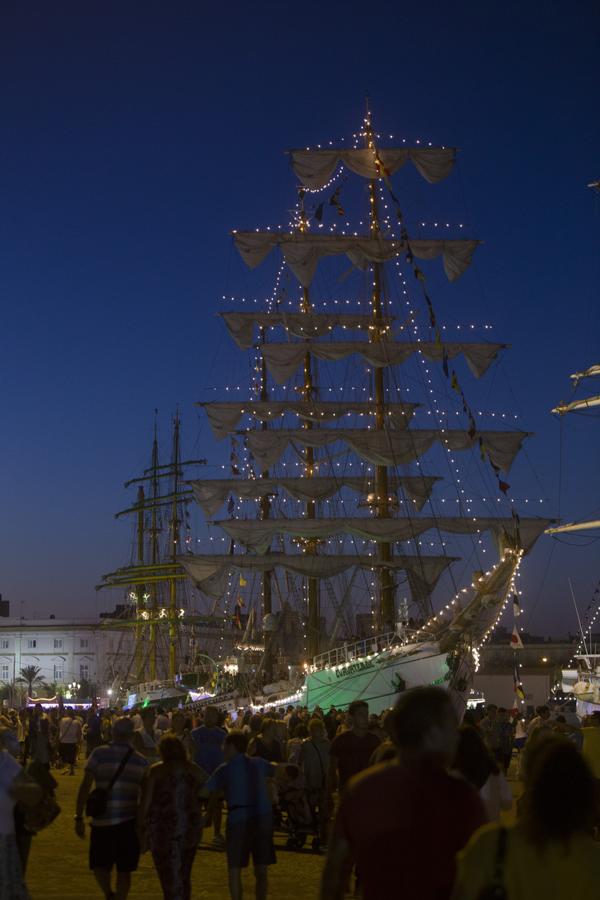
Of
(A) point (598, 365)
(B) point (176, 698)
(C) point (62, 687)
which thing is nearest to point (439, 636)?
(A) point (598, 365)

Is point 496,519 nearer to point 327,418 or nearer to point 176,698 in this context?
point 327,418

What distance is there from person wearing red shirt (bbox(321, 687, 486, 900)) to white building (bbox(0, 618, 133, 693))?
111 metres

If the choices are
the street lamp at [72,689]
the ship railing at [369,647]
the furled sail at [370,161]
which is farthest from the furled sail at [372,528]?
the street lamp at [72,689]

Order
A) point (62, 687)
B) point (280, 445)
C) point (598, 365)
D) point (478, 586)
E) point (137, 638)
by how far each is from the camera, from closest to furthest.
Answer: point (478, 586) < point (598, 365) < point (280, 445) < point (137, 638) < point (62, 687)

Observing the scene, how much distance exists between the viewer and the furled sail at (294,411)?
Answer: 168 ft

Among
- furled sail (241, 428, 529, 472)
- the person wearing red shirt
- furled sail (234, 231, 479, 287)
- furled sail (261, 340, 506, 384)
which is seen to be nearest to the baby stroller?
the person wearing red shirt

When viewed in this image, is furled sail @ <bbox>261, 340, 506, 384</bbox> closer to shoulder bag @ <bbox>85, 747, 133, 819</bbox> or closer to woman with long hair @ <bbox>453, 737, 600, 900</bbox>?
shoulder bag @ <bbox>85, 747, 133, 819</bbox>

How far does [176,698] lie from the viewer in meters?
57.3

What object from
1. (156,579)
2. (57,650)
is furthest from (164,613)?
(57,650)

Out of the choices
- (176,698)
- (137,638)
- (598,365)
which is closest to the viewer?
(598,365)

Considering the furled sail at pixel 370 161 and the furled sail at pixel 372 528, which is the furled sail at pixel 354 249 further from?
the furled sail at pixel 372 528

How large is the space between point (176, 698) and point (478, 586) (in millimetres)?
24932

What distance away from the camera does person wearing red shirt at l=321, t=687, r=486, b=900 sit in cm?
423

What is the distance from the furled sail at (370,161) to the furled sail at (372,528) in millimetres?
13765
